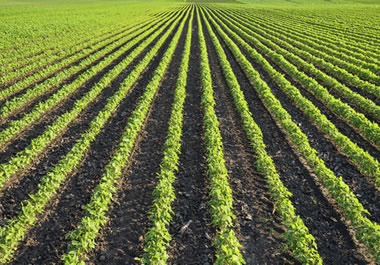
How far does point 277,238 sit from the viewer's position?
22.5 ft

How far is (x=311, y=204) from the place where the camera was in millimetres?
7934

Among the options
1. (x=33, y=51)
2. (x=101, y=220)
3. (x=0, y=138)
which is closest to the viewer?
(x=101, y=220)

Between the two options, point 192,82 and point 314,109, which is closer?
point 314,109

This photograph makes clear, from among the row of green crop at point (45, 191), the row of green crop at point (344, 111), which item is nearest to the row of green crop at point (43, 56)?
the row of green crop at point (45, 191)

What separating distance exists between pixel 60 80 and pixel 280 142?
14628mm

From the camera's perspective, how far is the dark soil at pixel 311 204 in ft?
21.4

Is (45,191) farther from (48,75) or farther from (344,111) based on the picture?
(344,111)

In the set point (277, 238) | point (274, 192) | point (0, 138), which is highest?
point (0, 138)

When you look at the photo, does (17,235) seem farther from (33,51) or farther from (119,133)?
(33,51)

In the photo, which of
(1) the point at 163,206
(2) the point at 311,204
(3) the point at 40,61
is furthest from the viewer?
(3) the point at 40,61

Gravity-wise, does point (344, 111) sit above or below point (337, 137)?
above

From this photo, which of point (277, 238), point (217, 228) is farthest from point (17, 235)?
point (277, 238)

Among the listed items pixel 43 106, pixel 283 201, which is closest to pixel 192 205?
pixel 283 201

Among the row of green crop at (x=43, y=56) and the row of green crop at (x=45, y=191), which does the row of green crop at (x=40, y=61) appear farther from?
the row of green crop at (x=45, y=191)
